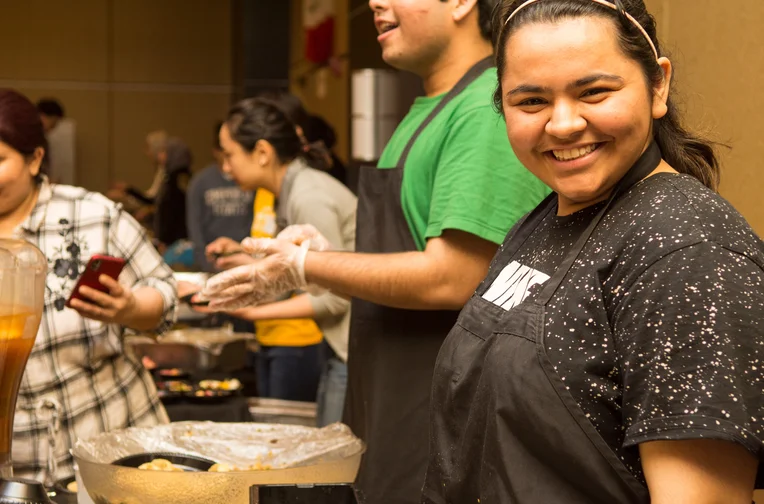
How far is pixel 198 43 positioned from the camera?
10.6 m

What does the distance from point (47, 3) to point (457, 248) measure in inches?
379

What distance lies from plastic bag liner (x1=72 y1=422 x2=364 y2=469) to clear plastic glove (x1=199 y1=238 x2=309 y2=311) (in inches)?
11.0

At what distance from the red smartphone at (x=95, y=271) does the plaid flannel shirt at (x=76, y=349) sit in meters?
0.17

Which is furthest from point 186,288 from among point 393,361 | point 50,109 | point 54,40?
point 54,40

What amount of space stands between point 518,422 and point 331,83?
656 cm

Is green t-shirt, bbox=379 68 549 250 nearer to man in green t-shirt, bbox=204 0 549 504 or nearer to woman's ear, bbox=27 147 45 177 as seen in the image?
man in green t-shirt, bbox=204 0 549 504

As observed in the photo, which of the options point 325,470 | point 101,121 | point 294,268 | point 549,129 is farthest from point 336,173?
point 101,121

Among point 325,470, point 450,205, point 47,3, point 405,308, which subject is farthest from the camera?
point 47,3

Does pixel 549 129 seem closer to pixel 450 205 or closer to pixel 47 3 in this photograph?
pixel 450 205

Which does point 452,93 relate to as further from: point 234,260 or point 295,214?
point 234,260

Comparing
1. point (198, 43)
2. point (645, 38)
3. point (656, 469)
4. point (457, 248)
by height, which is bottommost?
point (656, 469)

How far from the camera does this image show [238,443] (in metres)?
1.64

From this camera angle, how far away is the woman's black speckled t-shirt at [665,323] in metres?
0.86

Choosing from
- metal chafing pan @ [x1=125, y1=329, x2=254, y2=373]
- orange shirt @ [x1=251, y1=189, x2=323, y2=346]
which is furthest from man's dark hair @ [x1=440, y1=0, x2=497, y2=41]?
metal chafing pan @ [x1=125, y1=329, x2=254, y2=373]
